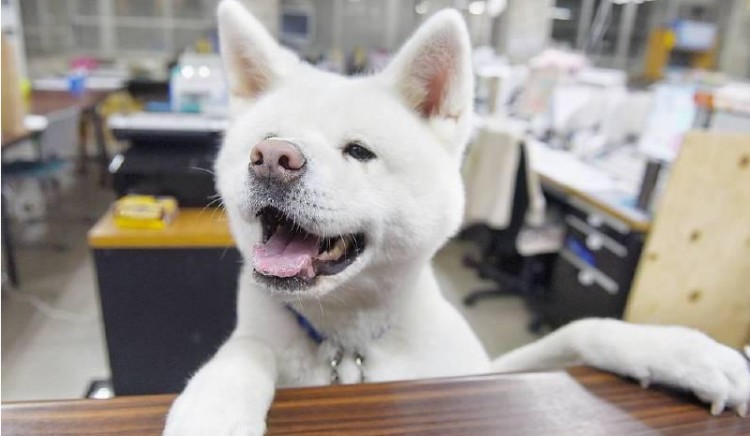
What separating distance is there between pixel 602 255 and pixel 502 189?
0.65m

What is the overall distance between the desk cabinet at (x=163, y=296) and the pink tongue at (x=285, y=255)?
90cm

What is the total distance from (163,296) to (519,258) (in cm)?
243

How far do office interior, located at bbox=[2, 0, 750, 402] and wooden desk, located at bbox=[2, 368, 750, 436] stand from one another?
0.20 metres

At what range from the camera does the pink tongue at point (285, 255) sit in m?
0.60

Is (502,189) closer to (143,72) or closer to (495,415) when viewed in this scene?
(495,415)

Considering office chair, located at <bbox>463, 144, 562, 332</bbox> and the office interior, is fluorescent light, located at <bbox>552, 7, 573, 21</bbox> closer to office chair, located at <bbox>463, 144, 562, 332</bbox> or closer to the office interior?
the office interior

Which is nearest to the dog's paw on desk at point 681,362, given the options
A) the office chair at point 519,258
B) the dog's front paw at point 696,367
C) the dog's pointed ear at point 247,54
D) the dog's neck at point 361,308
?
the dog's front paw at point 696,367

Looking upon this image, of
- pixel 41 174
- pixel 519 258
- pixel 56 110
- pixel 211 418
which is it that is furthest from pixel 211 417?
pixel 56 110

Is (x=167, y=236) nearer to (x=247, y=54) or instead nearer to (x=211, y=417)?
(x=247, y=54)

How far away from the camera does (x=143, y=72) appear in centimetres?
676

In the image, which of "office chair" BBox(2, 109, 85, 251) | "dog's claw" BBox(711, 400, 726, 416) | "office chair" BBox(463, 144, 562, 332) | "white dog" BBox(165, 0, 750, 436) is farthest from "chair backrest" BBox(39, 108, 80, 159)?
"dog's claw" BBox(711, 400, 726, 416)

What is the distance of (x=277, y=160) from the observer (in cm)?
56

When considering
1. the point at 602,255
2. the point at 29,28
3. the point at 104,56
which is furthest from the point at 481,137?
the point at 29,28

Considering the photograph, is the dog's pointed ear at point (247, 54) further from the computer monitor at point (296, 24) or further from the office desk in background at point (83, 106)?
the computer monitor at point (296, 24)
